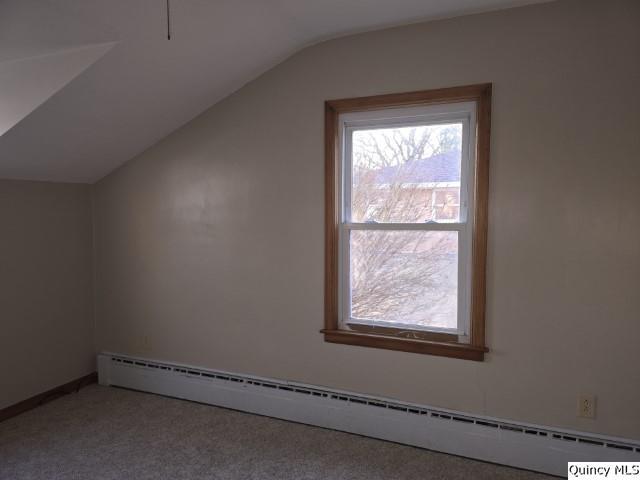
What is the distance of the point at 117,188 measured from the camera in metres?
3.54

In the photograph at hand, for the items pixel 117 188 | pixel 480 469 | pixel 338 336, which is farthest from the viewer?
pixel 117 188

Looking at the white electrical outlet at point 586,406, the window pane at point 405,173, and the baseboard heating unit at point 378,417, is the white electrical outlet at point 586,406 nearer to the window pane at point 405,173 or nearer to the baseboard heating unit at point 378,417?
the baseboard heating unit at point 378,417

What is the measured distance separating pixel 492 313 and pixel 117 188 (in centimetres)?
286

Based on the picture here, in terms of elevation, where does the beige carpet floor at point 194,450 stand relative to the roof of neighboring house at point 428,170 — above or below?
below

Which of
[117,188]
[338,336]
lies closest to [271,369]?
[338,336]

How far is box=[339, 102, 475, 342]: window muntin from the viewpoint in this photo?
2.63 meters

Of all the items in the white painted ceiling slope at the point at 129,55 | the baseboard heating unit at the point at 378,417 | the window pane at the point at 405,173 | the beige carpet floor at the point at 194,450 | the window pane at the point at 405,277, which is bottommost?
the beige carpet floor at the point at 194,450

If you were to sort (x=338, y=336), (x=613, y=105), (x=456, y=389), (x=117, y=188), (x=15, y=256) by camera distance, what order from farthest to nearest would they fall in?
(x=117, y=188)
(x=15, y=256)
(x=338, y=336)
(x=456, y=389)
(x=613, y=105)

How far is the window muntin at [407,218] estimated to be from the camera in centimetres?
263

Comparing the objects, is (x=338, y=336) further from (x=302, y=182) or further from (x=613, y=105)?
(x=613, y=105)

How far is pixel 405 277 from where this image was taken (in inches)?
109

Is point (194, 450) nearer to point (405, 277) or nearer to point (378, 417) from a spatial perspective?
point (378, 417)

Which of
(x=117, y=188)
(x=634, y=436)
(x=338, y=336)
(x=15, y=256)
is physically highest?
(x=117, y=188)

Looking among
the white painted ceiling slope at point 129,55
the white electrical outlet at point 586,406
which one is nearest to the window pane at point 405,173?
the white painted ceiling slope at point 129,55
